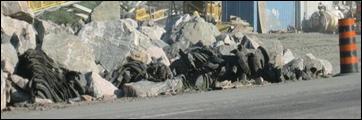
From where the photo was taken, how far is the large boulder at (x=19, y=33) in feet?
39.9

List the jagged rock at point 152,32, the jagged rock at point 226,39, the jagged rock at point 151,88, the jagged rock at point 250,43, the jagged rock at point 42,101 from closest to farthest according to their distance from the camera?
the jagged rock at point 42,101
the jagged rock at point 151,88
the jagged rock at point 250,43
the jagged rock at point 226,39
the jagged rock at point 152,32

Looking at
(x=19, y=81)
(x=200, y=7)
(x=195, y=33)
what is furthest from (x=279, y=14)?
(x=19, y=81)

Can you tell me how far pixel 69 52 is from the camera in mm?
12102

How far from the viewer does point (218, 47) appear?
13.8 m

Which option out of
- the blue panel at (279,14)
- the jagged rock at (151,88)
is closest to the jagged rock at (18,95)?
the jagged rock at (151,88)

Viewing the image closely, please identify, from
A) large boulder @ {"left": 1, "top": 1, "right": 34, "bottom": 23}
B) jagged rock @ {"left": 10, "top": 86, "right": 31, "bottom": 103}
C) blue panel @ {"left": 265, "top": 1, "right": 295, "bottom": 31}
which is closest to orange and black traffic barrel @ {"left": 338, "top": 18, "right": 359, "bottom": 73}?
large boulder @ {"left": 1, "top": 1, "right": 34, "bottom": 23}

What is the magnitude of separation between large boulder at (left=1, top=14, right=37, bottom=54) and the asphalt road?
2.65m

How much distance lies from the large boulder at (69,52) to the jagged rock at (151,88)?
0.99m

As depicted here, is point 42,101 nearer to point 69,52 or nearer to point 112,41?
point 69,52

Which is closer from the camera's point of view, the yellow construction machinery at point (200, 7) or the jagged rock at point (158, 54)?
the jagged rock at point (158, 54)

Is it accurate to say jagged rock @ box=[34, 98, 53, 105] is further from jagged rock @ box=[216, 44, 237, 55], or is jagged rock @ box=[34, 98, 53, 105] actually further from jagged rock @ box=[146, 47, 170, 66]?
jagged rock @ box=[216, 44, 237, 55]

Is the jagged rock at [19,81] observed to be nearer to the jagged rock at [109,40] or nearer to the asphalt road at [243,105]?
the asphalt road at [243,105]

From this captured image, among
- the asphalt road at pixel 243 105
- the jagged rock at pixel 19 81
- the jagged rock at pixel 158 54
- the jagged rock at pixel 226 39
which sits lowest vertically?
the asphalt road at pixel 243 105

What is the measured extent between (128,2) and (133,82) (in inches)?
2053
